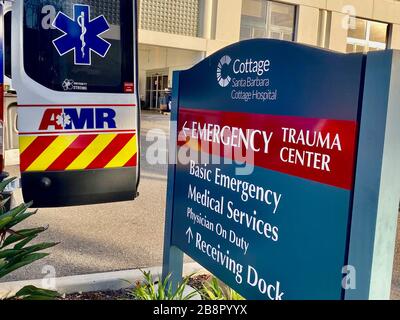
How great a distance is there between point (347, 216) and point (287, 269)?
42cm

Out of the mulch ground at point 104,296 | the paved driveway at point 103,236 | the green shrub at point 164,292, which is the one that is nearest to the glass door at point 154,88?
the paved driveway at point 103,236

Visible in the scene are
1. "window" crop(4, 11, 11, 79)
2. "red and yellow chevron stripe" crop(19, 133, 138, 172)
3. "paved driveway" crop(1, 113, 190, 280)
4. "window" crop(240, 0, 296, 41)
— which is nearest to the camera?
"window" crop(4, 11, 11, 79)

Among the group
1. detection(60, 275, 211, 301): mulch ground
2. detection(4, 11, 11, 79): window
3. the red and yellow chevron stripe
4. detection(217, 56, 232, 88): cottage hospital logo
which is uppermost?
detection(4, 11, 11, 79): window

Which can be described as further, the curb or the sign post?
the curb

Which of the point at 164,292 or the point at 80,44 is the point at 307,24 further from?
the point at 164,292

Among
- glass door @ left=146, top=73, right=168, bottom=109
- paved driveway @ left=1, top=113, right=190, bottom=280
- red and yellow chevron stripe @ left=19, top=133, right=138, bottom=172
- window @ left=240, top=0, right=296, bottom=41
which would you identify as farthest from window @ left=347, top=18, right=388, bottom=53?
Result: red and yellow chevron stripe @ left=19, top=133, right=138, bottom=172

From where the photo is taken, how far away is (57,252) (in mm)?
4152

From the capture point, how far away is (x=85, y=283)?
3.31m

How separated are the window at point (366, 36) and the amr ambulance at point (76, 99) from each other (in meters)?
20.7

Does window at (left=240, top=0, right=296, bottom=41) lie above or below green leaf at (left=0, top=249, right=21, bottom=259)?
above

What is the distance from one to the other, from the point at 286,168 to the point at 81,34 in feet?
8.19

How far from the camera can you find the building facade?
18094mm

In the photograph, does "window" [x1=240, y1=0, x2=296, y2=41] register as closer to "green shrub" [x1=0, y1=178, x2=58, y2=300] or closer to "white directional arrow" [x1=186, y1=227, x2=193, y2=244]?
"white directional arrow" [x1=186, y1=227, x2=193, y2=244]

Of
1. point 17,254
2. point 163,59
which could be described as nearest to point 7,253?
point 17,254
